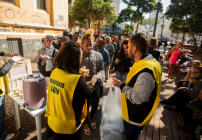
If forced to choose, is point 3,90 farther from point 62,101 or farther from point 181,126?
point 181,126

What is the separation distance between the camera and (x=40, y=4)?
838 cm

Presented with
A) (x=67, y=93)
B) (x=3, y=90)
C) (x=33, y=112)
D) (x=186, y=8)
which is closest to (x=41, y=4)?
(x=3, y=90)

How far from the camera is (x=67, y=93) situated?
128cm

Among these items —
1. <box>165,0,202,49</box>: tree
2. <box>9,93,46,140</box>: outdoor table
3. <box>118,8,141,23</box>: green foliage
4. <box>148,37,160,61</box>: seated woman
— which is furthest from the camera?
<box>118,8,141,23</box>: green foliage

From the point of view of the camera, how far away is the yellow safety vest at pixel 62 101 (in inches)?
50.1

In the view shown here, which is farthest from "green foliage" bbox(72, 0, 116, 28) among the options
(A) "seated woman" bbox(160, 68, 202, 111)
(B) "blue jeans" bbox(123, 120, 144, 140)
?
(B) "blue jeans" bbox(123, 120, 144, 140)

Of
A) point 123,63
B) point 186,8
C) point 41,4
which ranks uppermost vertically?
point 186,8

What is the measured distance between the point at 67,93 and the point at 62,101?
0.11 meters

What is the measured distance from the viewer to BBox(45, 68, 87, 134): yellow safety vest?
4.17 feet

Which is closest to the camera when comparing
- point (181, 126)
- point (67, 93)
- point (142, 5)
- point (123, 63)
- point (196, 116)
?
point (67, 93)

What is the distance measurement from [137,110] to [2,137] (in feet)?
7.88

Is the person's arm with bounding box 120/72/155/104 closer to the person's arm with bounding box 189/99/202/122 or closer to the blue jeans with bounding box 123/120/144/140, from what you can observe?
the blue jeans with bounding box 123/120/144/140

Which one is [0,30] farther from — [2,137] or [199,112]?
[199,112]

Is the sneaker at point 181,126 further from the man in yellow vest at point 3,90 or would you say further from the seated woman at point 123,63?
the man in yellow vest at point 3,90
